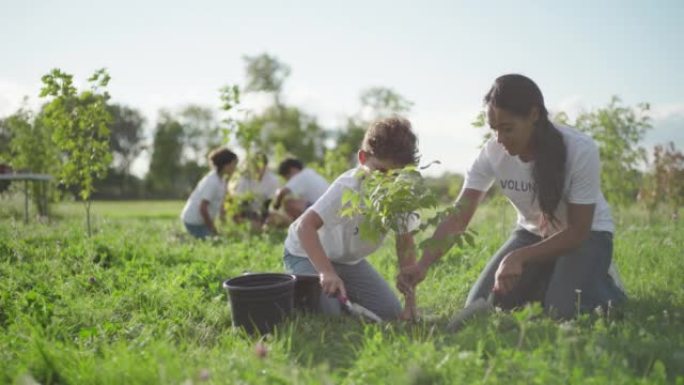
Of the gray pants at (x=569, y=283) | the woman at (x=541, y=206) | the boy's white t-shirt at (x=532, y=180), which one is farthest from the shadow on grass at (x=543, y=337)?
the boy's white t-shirt at (x=532, y=180)

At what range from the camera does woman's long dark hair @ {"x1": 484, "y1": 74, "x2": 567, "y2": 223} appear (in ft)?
9.96

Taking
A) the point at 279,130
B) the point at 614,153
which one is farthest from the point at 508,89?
the point at 279,130

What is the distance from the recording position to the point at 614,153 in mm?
8000

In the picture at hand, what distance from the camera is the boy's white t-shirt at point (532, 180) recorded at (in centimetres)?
323

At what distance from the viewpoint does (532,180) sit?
3480mm

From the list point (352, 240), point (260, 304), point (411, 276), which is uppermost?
point (352, 240)

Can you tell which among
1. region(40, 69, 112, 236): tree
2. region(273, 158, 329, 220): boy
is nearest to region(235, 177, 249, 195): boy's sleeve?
region(273, 158, 329, 220): boy

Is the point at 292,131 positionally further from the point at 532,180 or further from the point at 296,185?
the point at 532,180

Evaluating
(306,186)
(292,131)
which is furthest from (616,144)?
(292,131)

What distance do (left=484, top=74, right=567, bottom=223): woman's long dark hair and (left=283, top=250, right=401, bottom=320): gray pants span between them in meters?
1.26

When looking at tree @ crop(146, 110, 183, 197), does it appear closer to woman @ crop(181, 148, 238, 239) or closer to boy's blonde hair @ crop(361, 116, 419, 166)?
woman @ crop(181, 148, 238, 239)

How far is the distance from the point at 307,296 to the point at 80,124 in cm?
439

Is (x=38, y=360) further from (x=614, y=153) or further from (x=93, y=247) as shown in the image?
(x=614, y=153)

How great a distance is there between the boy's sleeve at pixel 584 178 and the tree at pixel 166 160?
51237mm
